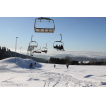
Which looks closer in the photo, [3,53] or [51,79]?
[51,79]

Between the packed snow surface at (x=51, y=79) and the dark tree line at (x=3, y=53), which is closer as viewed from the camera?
the packed snow surface at (x=51, y=79)

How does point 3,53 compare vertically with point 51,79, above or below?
above

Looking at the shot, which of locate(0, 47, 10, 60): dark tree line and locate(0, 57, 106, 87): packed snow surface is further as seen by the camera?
locate(0, 47, 10, 60): dark tree line
